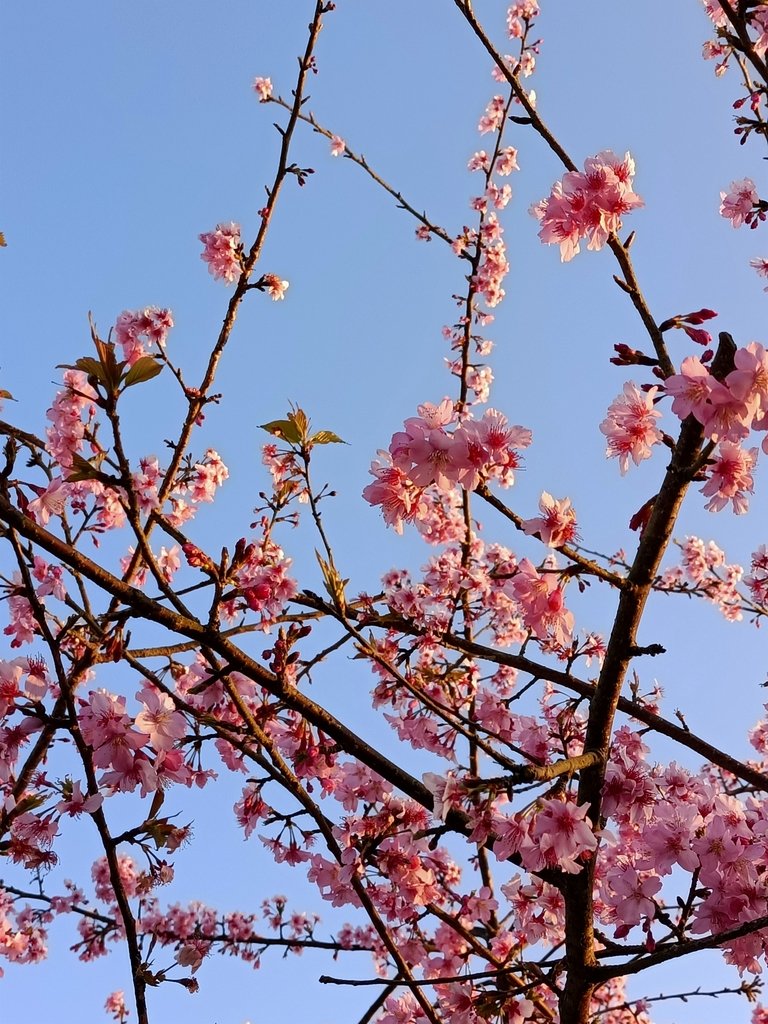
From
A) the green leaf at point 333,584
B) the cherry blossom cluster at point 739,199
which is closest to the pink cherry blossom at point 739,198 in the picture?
the cherry blossom cluster at point 739,199

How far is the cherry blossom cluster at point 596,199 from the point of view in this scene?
2.69 metres

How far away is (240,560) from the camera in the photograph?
7.53ft

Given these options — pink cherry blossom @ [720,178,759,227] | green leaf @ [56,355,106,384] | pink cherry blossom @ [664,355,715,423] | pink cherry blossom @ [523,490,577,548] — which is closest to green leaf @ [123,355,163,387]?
green leaf @ [56,355,106,384]

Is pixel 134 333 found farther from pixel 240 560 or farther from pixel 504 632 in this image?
pixel 504 632

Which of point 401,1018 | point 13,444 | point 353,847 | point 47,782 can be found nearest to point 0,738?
point 47,782

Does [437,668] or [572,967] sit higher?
[437,668]

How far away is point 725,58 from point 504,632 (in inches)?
203

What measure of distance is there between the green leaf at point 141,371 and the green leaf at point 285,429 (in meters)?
0.49

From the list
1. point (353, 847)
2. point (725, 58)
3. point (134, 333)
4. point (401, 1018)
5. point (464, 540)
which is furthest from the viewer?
point (464, 540)

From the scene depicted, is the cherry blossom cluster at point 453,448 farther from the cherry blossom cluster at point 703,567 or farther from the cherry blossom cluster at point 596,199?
the cherry blossom cluster at point 703,567

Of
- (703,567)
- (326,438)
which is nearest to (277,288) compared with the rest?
(326,438)

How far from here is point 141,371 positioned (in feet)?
6.64

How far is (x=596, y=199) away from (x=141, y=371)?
1696 mm

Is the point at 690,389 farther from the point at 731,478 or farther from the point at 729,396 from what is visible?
the point at 731,478
